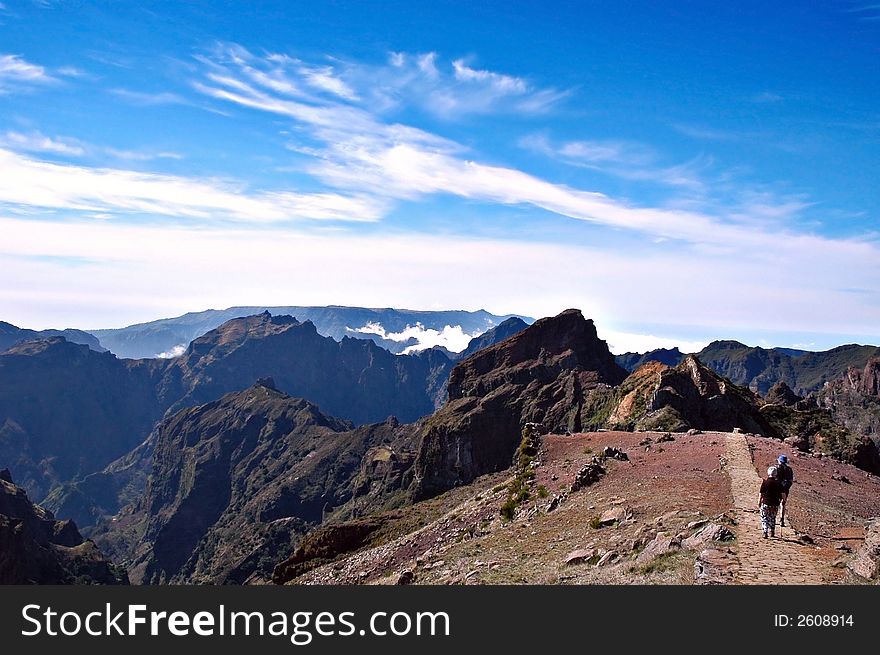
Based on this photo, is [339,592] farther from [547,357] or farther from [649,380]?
[547,357]

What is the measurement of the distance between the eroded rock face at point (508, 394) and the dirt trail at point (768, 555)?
90320mm

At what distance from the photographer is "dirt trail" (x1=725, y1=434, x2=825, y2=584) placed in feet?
61.2

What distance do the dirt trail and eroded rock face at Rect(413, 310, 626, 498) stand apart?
90320mm

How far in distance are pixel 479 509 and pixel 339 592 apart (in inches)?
1042

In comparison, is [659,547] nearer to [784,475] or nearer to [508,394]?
[784,475]

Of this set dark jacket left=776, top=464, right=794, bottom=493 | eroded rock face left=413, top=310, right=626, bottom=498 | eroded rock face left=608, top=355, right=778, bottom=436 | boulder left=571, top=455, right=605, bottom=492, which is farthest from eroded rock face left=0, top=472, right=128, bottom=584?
dark jacket left=776, top=464, right=794, bottom=493

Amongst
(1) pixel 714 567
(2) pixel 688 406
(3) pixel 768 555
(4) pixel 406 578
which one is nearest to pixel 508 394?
(2) pixel 688 406

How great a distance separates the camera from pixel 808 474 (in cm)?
3566

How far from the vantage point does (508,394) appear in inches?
6225

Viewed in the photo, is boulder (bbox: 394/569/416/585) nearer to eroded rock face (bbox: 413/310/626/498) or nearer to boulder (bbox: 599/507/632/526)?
boulder (bbox: 599/507/632/526)

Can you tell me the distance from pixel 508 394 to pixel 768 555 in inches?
5433

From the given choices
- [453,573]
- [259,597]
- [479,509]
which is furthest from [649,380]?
[259,597]

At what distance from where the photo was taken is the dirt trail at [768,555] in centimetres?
1864

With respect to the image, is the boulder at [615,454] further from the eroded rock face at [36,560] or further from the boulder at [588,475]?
the eroded rock face at [36,560]
